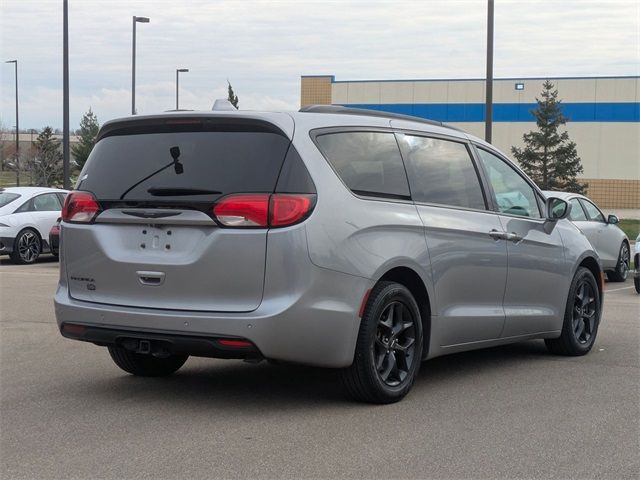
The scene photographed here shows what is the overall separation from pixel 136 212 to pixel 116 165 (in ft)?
1.47

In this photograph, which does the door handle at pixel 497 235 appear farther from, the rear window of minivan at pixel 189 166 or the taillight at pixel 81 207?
the taillight at pixel 81 207

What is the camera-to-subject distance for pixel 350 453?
509 cm

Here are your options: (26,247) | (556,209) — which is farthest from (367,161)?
(26,247)

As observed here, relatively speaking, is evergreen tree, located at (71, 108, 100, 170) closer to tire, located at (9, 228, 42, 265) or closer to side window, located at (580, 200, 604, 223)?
tire, located at (9, 228, 42, 265)

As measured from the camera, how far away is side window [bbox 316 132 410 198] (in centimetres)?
612

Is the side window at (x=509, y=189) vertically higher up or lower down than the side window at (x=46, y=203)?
higher up

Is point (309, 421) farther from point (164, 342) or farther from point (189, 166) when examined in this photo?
point (189, 166)

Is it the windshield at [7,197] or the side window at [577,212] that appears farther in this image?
the windshield at [7,197]

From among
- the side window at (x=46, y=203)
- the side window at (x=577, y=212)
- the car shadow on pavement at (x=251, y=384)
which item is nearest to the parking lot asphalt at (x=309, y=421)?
the car shadow on pavement at (x=251, y=384)

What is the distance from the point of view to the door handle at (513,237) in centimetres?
745

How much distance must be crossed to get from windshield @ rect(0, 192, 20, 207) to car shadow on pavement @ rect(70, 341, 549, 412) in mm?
12928

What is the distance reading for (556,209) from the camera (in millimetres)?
8172

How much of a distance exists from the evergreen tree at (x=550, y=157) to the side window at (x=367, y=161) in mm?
37695

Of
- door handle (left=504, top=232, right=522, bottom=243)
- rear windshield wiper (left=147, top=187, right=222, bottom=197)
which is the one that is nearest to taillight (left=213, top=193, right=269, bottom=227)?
rear windshield wiper (left=147, top=187, right=222, bottom=197)
